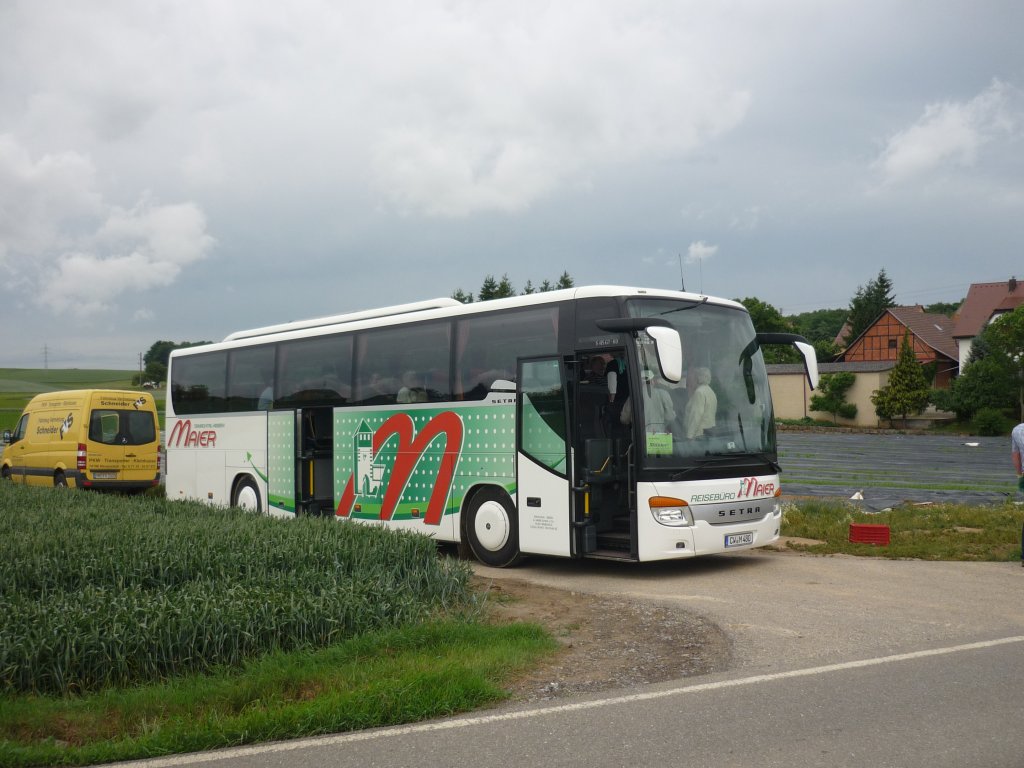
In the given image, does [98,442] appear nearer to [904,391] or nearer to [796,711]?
[796,711]

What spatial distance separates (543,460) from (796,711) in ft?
20.5

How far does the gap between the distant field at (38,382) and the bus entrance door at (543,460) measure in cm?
3653

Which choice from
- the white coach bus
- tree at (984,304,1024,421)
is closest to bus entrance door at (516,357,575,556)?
the white coach bus

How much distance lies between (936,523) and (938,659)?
28.1 ft

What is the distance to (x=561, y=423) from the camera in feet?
38.4

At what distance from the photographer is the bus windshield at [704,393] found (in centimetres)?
1109

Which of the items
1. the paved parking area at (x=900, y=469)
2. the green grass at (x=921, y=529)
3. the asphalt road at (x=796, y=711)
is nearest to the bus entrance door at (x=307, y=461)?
the green grass at (x=921, y=529)

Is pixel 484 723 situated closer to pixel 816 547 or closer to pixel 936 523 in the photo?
pixel 816 547

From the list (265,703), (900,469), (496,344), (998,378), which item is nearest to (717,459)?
(496,344)

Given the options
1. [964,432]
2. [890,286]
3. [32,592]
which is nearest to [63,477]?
[32,592]

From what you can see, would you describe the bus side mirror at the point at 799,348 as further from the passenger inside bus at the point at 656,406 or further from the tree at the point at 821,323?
the tree at the point at 821,323

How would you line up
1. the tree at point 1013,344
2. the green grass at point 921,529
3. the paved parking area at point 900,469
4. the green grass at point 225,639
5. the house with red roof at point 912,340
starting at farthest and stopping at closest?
the house with red roof at point 912,340, the tree at point 1013,344, the paved parking area at point 900,469, the green grass at point 921,529, the green grass at point 225,639

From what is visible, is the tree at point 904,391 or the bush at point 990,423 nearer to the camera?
the bush at point 990,423

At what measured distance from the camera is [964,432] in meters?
55.7
